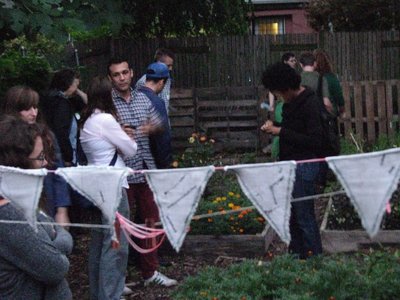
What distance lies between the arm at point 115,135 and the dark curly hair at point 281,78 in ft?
3.86

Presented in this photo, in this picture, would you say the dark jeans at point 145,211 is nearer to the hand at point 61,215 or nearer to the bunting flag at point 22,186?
the hand at point 61,215

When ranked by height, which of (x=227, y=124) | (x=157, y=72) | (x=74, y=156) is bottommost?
A: (x=227, y=124)

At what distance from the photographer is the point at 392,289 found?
558 cm

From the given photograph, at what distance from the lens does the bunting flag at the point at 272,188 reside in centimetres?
451

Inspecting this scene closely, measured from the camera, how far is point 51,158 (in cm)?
548

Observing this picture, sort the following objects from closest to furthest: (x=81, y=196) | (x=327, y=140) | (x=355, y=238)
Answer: (x=81, y=196)
(x=327, y=140)
(x=355, y=238)

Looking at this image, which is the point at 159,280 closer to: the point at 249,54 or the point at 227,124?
the point at 227,124

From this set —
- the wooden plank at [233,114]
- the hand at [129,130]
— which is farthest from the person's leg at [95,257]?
the wooden plank at [233,114]

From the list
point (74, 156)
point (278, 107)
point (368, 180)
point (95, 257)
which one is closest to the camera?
point (368, 180)

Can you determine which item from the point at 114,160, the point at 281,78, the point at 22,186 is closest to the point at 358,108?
the point at 281,78

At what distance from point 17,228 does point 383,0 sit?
17390 millimetres

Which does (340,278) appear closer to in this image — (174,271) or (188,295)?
(188,295)

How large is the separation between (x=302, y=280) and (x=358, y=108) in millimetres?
8322

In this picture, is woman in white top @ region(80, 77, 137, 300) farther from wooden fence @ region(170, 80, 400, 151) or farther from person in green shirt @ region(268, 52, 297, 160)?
wooden fence @ region(170, 80, 400, 151)
